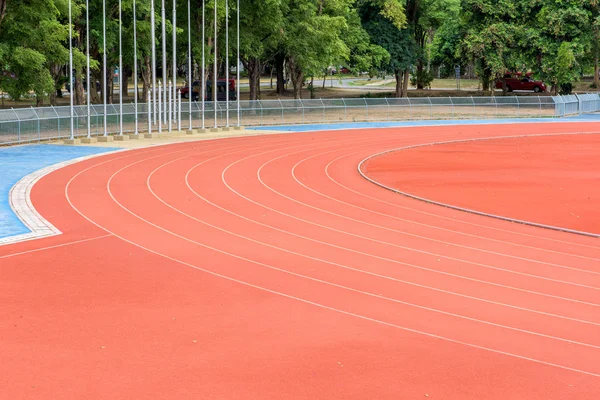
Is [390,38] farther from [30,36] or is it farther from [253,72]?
[30,36]

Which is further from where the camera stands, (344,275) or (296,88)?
(296,88)

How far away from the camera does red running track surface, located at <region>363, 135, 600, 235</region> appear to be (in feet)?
70.2

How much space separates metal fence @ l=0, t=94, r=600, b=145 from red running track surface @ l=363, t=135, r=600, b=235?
1414cm

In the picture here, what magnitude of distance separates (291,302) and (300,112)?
4019 centimetres

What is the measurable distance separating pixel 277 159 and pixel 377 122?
75.9ft

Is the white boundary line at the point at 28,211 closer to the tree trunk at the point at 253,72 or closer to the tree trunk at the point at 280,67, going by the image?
the tree trunk at the point at 253,72

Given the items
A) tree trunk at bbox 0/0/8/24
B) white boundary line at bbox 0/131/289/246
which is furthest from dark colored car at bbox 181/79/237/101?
white boundary line at bbox 0/131/289/246

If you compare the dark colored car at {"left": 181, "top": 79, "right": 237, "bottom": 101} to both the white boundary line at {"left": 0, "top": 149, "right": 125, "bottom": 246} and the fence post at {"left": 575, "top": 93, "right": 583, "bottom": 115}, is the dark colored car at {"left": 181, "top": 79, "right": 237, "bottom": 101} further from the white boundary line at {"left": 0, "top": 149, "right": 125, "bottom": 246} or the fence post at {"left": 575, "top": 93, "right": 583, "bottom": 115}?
the white boundary line at {"left": 0, "top": 149, "right": 125, "bottom": 246}

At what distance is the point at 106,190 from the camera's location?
914 inches

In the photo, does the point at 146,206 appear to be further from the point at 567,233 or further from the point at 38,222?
the point at 567,233

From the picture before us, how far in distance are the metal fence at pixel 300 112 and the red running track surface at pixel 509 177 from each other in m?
14.1

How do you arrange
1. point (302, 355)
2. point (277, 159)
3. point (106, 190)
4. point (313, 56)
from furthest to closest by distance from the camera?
point (313, 56), point (277, 159), point (106, 190), point (302, 355)

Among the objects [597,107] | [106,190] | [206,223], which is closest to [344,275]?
[206,223]

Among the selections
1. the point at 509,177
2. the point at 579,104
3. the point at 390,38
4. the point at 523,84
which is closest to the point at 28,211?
the point at 509,177
